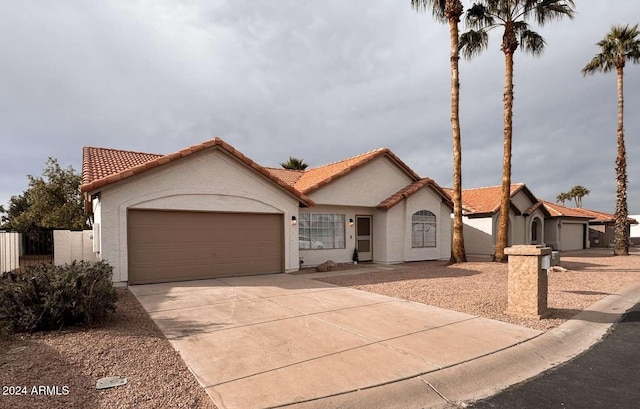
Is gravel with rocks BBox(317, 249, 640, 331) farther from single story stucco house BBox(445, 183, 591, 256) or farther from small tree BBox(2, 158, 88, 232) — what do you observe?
small tree BBox(2, 158, 88, 232)

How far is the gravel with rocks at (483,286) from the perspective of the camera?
816 cm

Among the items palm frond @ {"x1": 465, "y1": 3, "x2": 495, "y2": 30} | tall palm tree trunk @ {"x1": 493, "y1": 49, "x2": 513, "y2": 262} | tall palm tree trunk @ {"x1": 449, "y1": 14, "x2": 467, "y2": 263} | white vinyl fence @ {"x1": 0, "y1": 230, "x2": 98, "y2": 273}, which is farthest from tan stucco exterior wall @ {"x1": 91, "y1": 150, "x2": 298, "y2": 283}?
palm frond @ {"x1": 465, "y1": 3, "x2": 495, "y2": 30}

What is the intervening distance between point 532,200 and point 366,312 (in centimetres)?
2411

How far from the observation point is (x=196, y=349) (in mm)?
5480

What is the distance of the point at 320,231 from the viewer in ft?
56.3

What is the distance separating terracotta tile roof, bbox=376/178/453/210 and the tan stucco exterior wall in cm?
505

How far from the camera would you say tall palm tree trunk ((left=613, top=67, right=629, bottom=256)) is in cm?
2252

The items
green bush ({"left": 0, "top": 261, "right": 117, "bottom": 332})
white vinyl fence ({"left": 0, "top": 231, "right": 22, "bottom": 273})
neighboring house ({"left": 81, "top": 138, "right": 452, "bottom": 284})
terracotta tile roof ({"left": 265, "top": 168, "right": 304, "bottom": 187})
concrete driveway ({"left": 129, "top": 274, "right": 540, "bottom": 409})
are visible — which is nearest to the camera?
concrete driveway ({"left": 129, "top": 274, "right": 540, "bottom": 409})

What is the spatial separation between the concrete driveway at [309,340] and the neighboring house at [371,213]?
7.27 m

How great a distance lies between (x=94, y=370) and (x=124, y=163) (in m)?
11.2

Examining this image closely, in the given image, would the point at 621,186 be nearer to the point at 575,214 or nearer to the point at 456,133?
the point at 575,214

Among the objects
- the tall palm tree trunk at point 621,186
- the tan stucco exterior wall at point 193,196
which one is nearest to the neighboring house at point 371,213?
the tan stucco exterior wall at point 193,196

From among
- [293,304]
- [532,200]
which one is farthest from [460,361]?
[532,200]

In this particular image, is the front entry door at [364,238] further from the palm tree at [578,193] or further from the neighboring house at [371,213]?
the palm tree at [578,193]
